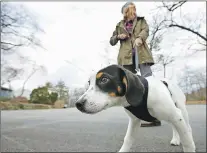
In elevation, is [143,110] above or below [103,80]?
below

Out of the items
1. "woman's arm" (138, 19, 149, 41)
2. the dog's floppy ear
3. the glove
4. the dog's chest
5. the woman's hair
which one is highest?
the woman's hair

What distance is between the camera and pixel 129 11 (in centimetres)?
121

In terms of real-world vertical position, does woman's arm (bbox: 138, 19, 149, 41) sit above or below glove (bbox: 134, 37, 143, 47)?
above

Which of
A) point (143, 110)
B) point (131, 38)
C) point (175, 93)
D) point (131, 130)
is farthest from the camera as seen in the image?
point (131, 130)

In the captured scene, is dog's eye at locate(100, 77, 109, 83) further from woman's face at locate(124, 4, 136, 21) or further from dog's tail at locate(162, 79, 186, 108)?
dog's tail at locate(162, 79, 186, 108)

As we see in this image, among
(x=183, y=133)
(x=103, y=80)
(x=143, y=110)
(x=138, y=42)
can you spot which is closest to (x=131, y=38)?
(x=138, y=42)

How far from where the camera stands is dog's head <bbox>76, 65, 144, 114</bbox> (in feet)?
3.53

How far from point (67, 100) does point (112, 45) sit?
34 cm

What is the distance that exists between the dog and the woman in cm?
10

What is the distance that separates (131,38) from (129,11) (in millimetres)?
131

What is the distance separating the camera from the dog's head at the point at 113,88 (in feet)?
3.53

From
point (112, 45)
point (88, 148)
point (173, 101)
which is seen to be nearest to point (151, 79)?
point (173, 101)

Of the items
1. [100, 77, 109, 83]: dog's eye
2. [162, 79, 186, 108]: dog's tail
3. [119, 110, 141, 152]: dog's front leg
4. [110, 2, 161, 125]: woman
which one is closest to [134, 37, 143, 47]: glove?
[110, 2, 161, 125]: woman

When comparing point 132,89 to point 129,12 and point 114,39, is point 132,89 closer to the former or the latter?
point 114,39
